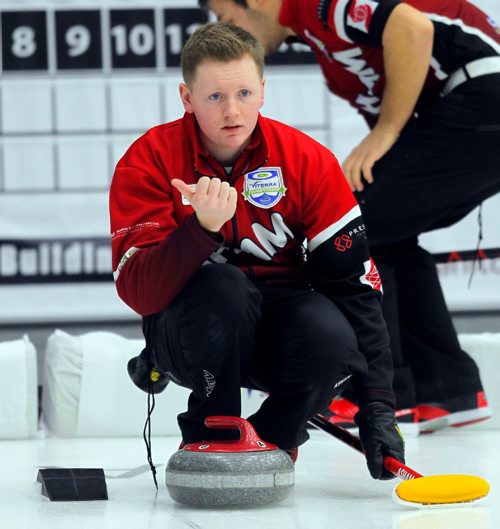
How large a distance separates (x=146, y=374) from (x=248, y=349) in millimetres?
240

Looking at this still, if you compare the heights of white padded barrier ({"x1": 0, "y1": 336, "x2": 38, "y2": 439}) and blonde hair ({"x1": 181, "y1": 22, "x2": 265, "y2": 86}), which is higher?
blonde hair ({"x1": 181, "y1": 22, "x2": 265, "y2": 86})

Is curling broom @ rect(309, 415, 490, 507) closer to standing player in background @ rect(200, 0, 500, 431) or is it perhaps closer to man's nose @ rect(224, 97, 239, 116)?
man's nose @ rect(224, 97, 239, 116)

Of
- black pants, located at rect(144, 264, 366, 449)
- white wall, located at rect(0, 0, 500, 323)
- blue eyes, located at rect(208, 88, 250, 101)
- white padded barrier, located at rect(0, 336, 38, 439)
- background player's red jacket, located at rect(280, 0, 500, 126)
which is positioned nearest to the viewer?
black pants, located at rect(144, 264, 366, 449)

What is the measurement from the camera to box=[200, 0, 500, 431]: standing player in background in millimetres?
2133

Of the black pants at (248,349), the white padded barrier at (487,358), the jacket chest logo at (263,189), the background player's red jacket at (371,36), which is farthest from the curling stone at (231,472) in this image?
the white padded barrier at (487,358)

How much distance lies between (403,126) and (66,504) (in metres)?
1.11

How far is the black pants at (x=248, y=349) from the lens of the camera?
1488mm

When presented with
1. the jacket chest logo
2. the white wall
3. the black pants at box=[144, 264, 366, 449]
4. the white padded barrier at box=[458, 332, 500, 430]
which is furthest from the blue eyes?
the white wall

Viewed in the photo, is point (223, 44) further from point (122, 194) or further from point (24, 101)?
point (24, 101)

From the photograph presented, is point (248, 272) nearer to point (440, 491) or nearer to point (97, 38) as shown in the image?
point (440, 491)

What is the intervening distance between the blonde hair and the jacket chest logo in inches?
6.5

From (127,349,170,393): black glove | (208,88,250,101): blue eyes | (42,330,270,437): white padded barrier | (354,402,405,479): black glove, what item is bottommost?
(42,330,270,437): white padded barrier

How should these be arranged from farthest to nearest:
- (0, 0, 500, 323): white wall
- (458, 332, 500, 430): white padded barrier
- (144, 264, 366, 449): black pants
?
(0, 0, 500, 323): white wall
(458, 332, 500, 430): white padded barrier
(144, 264, 366, 449): black pants

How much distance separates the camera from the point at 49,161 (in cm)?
307
